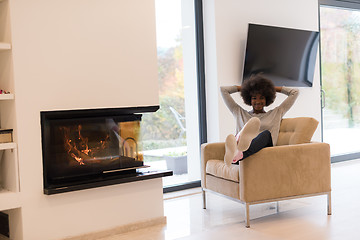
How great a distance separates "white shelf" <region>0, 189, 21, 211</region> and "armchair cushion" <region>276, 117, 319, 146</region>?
2125mm

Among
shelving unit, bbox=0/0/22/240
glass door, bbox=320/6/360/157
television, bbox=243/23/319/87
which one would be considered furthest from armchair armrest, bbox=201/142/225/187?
glass door, bbox=320/6/360/157

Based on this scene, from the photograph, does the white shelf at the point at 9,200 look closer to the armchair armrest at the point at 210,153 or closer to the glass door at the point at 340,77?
the armchair armrest at the point at 210,153

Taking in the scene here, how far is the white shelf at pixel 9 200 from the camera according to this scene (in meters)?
2.95

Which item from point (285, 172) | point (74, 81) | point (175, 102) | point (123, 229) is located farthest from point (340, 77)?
point (74, 81)

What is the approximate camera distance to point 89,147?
10.8 feet

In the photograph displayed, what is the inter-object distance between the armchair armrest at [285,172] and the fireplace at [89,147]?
32.9 inches

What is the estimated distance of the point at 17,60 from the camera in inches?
117

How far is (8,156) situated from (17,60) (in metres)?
0.64

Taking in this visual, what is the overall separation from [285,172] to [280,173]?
45mm

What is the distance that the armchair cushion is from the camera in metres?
3.70

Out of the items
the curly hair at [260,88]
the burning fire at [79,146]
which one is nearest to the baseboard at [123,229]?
the burning fire at [79,146]

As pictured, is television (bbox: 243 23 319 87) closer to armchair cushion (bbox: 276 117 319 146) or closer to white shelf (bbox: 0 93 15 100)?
armchair cushion (bbox: 276 117 319 146)

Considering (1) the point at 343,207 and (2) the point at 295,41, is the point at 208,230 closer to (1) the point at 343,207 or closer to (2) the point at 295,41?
(1) the point at 343,207

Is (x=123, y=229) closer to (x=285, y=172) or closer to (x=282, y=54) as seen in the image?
(x=285, y=172)
